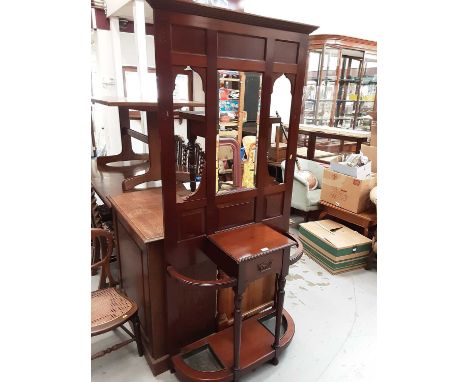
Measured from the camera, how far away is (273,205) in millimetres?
1829

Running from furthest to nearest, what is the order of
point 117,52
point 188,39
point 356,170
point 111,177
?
point 117,52 < point 356,170 < point 111,177 < point 188,39

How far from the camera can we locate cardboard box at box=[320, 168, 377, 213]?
9.59 ft

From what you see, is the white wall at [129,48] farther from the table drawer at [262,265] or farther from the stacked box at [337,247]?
the table drawer at [262,265]

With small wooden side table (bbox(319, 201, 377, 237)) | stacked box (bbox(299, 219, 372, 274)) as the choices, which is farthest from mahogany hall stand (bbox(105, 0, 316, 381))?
small wooden side table (bbox(319, 201, 377, 237))

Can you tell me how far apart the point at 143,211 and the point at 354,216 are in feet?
6.88

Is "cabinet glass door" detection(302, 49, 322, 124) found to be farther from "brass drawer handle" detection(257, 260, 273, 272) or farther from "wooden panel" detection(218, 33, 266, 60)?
"brass drawer handle" detection(257, 260, 273, 272)

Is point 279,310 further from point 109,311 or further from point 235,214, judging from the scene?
point 109,311

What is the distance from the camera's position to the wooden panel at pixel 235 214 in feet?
5.37

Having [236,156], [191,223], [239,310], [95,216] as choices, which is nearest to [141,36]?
[95,216]

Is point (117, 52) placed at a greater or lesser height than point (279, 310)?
greater
